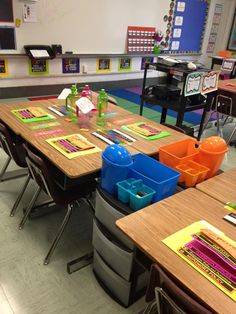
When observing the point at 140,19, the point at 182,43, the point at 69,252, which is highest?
the point at 140,19

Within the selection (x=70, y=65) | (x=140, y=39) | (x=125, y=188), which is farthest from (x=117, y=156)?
(x=140, y=39)

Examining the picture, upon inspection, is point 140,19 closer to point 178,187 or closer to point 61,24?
point 61,24

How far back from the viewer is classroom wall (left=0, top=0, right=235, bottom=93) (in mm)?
4336

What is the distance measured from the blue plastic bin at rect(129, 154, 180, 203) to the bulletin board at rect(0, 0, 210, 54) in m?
3.41

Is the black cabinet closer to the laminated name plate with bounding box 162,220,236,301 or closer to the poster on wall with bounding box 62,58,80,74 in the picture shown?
the poster on wall with bounding box 62,58,80,74

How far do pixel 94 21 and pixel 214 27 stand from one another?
3.43 meters

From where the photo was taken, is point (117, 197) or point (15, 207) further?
point (15, 207)

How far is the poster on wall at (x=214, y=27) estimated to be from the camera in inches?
260

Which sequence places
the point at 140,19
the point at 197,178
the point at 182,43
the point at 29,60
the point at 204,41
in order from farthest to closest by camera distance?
the point at 204,41
the point at 182,43
the point at 140,19
the point at 29,60
the point at 197,178

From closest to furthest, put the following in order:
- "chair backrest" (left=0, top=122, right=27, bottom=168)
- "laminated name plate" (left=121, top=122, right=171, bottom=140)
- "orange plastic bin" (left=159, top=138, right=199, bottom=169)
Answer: "orange plastic bin" (left=159, top=138, right=199, bottom=169) → "chair backrest" (left=0, top=122, right=27, bottom=168) → "laminated name plate" (left=121, top=122, right=171, bottom=140)

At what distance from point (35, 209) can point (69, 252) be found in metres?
0.50

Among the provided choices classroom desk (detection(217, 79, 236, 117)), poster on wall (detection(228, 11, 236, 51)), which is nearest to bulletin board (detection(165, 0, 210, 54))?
poster on wall (detection(228, 11, 236, 51))

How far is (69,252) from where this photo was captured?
192cm

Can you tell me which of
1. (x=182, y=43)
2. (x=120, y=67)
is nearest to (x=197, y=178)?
(x=120, y=67)
